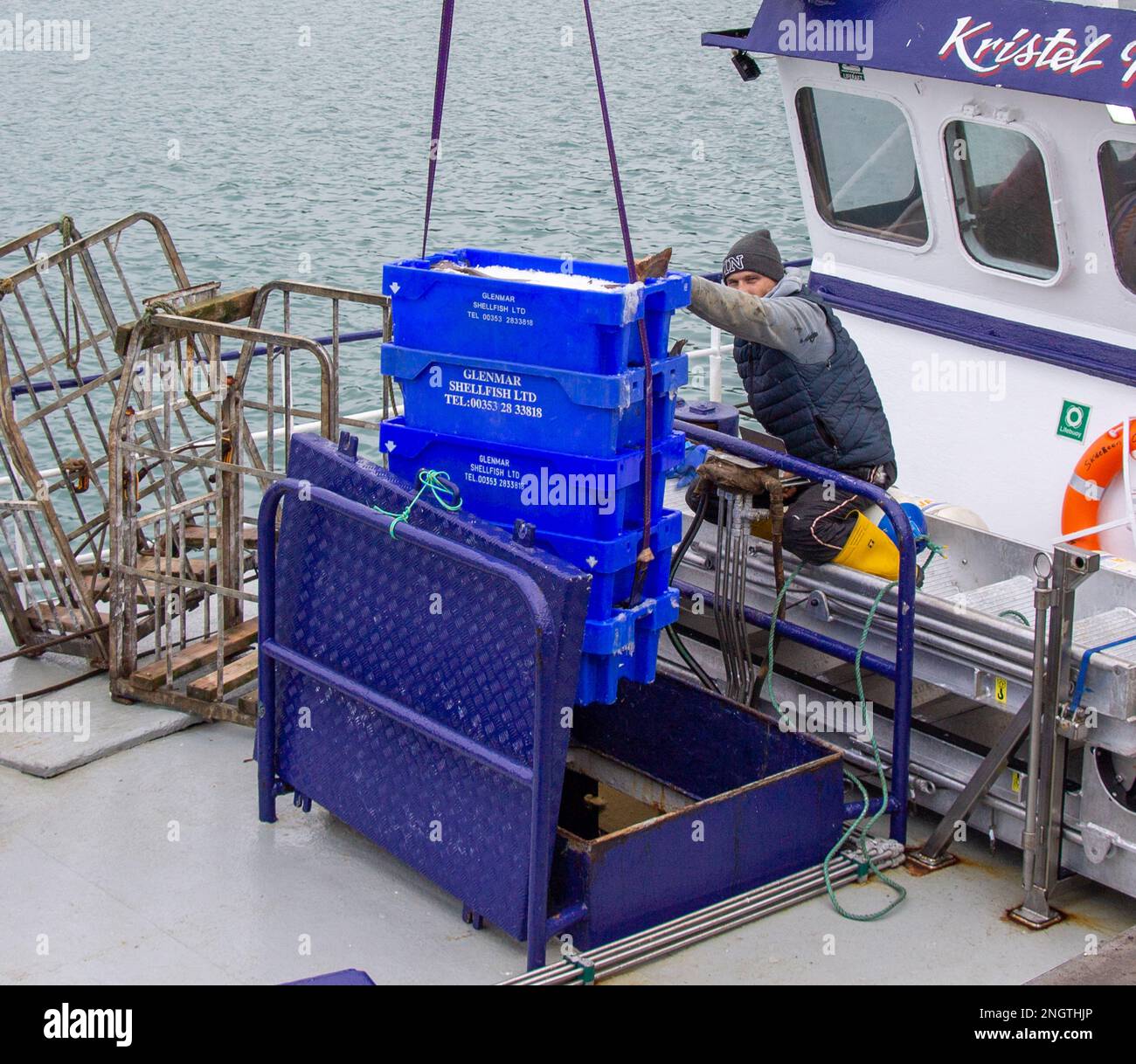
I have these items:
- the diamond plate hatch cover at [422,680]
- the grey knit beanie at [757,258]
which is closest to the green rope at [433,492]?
the diamond plate hatch cover at [422,680]

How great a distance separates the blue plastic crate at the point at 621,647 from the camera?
465 cm

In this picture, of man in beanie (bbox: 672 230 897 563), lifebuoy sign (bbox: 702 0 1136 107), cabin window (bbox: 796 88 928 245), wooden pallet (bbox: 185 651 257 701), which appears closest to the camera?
man in beanie (bbox: 672 230 897 563)

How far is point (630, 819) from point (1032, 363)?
279 centimetres

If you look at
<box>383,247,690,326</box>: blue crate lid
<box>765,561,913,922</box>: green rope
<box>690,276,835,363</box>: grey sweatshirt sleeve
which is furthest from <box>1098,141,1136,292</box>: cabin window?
<box>383,247,690,326</box>: blue crate lid

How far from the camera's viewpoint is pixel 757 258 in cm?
568

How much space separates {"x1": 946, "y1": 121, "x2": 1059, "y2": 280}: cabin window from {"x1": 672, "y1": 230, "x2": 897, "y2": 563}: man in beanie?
1.33 meters

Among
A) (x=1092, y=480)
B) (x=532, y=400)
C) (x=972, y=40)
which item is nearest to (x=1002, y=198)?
(x=972, y=40)

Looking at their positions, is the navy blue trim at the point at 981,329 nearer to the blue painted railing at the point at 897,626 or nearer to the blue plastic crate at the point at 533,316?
the blue painted railing at the point at 897,626

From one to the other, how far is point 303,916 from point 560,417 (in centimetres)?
182

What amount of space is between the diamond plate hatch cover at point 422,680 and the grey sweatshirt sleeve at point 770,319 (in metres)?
1.12

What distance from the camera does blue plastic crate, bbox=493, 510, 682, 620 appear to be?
15.0 feet

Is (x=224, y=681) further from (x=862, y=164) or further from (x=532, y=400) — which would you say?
(x=862, y=164)

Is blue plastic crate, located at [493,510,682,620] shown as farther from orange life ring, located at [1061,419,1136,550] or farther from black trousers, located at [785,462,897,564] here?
orange life ring, located at [1061,419,1136,550]
